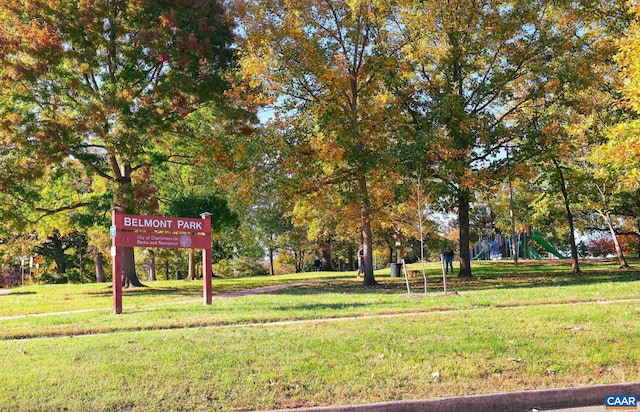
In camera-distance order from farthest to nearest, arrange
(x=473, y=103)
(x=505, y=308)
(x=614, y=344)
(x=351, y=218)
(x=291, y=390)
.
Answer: (x=351, y=218), (x=473, y=103), (x=505, y=308), (x=614, y=344), (x=291, y=390)

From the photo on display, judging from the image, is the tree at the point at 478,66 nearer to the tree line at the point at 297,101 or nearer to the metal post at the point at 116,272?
the tree line at the point at 297,101

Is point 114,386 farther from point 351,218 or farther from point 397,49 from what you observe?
point 351,218

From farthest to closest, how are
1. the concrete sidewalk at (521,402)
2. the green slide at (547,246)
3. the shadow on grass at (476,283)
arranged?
the green slide at (547,246), the shadow on grass at (476,283), the concrete sidewalk at (521,402)

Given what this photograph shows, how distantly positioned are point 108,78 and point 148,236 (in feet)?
40.0

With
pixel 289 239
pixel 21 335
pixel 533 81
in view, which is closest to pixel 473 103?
pixel 533 81

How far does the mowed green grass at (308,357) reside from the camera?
21.7ft

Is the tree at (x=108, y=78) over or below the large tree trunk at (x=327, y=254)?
over

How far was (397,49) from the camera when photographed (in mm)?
23438

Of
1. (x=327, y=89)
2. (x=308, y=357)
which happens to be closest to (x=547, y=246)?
(x=327, y=89)

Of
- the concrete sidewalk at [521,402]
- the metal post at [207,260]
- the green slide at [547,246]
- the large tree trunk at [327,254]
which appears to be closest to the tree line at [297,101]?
the metal post at [207,260]

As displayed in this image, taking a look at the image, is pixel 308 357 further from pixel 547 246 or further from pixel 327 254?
pixel 327 254

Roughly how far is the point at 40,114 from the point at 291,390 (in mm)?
20854

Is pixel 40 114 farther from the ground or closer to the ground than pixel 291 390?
farther from the ground

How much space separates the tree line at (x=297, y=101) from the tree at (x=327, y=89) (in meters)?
0.08
